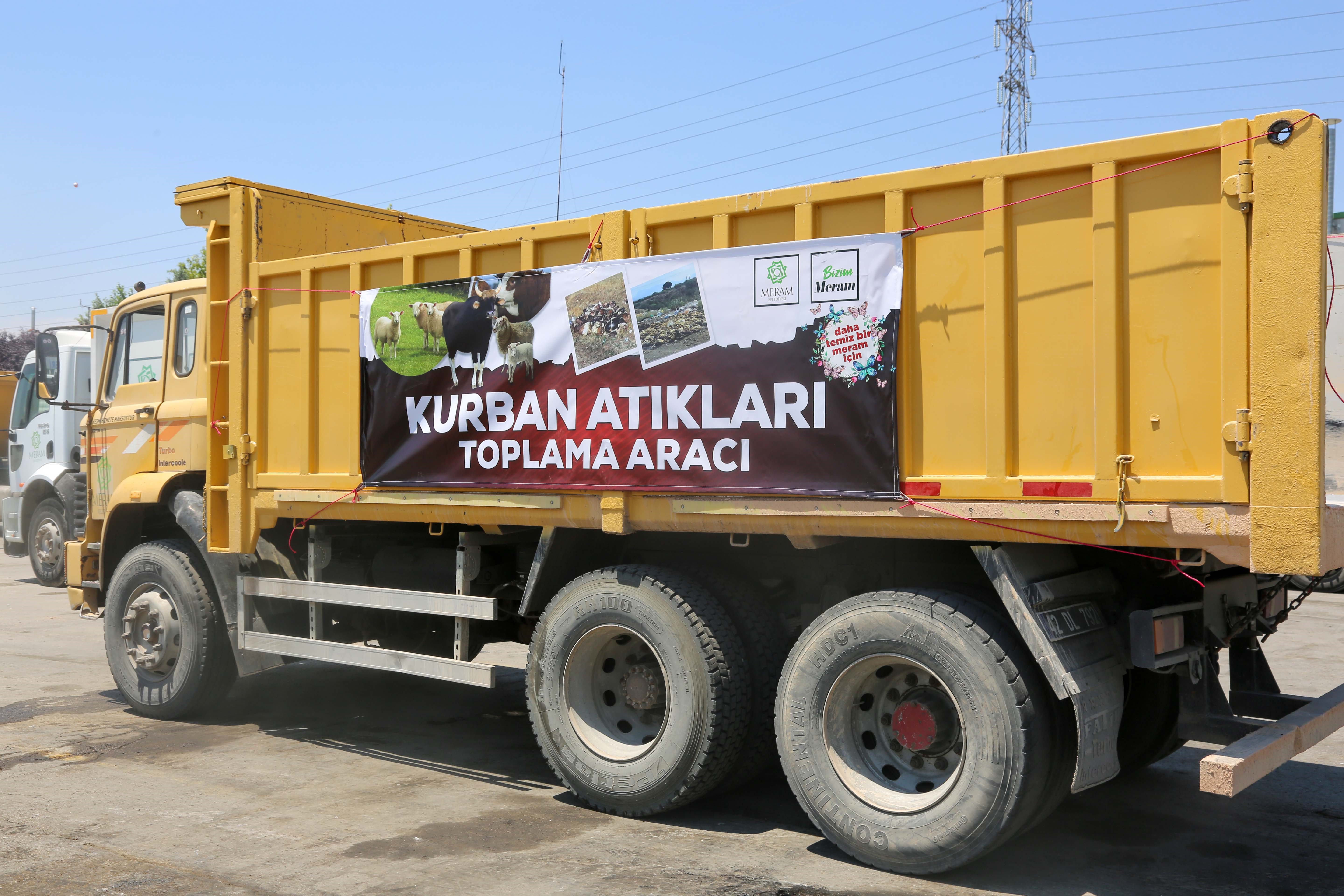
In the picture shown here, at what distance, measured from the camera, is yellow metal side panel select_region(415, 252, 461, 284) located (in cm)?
593

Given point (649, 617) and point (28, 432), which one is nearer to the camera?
point (649, 617)

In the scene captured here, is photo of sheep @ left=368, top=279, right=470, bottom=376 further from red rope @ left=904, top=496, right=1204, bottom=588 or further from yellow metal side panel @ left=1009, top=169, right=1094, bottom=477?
yellow metal side panel @ left=1009, top=169, right=1094, bottom=477

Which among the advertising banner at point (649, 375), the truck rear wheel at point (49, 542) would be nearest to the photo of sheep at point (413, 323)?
the advertising banner at point (649, 375)

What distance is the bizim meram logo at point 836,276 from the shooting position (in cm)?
459

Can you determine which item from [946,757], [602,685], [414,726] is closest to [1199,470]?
[946,757]

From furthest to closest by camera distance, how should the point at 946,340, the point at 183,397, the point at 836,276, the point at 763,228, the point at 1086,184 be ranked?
the point at 183,397, the point at 763,228, the point at 836,276, the point at 946,340, the point at 1086,184

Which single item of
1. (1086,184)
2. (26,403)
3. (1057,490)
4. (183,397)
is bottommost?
(1057,490)

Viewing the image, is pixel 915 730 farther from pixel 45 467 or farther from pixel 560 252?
pixel 45 467

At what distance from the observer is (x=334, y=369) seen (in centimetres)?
643

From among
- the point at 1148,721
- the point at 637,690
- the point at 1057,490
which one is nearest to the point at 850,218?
the point at 1057,490

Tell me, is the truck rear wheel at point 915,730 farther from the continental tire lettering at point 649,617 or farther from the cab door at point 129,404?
the cab door at point 129,404

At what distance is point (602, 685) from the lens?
18.0 ft

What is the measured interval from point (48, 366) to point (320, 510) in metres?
3.21

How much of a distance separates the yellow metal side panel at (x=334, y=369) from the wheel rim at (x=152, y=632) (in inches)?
66.9
